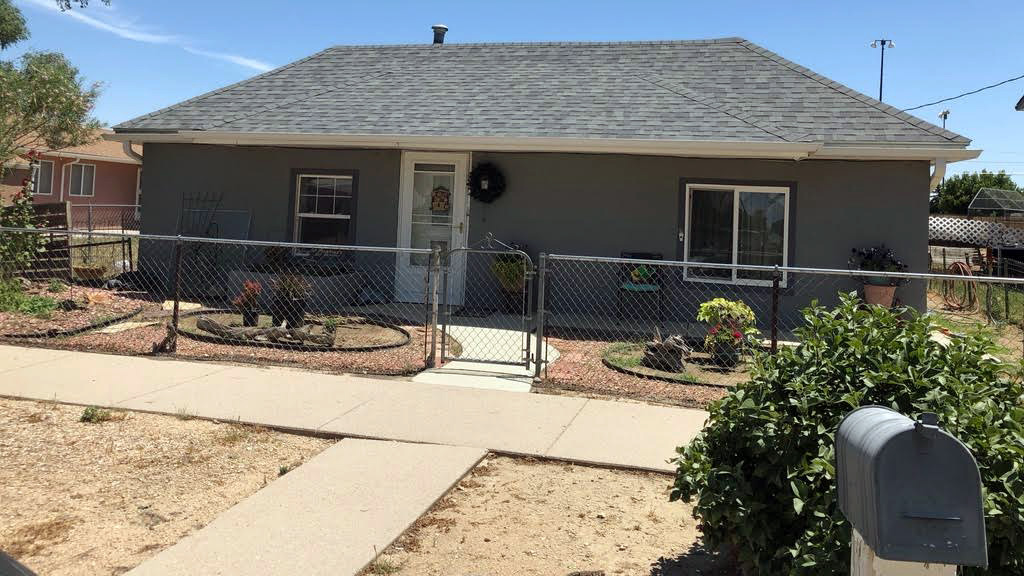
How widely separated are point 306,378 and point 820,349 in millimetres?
5257

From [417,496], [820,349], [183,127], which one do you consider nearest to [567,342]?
[417,496]

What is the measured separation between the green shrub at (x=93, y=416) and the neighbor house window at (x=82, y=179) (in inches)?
1205

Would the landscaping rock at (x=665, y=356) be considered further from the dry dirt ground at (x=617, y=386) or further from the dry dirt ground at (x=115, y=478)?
the dry dirt ground at (x=115, y=478)

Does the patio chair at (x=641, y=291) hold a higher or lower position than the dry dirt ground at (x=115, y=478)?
higher

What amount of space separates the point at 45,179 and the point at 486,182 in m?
26.2

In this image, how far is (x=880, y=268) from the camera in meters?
10.8

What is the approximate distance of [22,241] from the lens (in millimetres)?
11148

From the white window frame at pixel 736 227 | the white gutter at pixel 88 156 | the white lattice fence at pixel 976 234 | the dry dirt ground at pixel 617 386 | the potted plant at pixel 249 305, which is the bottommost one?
the dry dirt ground at pixel 617 386

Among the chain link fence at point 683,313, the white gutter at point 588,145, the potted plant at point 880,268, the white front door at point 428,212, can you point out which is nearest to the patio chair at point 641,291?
the chain link fence at point 683,313

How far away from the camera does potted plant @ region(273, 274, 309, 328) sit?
9193mm

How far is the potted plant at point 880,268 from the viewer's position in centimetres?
1080

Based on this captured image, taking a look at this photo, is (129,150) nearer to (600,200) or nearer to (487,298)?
Answer: (487,298)

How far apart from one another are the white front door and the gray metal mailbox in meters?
10.6

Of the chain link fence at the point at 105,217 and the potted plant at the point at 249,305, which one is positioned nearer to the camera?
the potted plant at the point at 249,305
